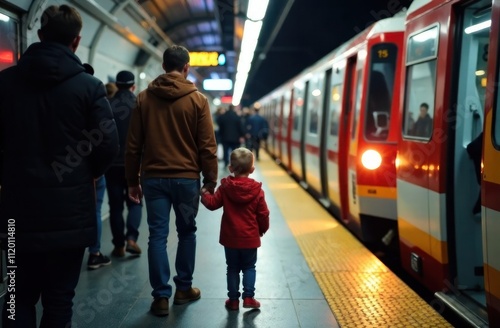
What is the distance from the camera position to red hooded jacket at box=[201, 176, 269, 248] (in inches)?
157

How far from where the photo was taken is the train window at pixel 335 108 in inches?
315

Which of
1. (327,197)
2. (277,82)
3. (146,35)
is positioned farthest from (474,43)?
(277,82)

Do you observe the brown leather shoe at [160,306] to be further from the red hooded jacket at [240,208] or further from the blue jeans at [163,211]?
the red hooded jacket at [240,208]

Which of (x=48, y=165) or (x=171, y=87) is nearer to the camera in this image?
(x=48, y=165)

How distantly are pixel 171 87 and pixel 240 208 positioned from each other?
3.22ft

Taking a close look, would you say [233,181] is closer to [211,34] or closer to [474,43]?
[474,43]

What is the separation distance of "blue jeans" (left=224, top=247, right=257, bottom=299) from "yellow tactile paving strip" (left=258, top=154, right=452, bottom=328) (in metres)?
0.66

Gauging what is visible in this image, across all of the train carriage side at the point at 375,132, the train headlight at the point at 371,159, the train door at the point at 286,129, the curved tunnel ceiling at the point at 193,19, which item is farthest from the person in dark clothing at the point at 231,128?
the train headlight at the point at 371,159

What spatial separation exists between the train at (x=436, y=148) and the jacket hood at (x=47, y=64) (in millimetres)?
2331

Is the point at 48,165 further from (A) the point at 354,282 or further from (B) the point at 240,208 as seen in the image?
(A) the point at 354,282

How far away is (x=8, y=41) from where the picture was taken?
16.3ft

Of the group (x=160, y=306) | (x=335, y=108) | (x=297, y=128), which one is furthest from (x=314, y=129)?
(x=160, y=306)

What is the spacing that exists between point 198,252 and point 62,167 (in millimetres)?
3491

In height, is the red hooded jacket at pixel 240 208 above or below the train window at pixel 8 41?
below
